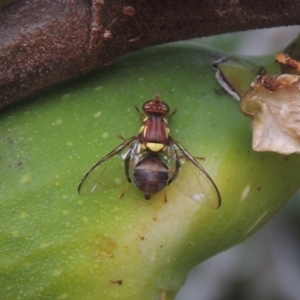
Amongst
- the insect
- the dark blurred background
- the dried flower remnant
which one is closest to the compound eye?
the insect

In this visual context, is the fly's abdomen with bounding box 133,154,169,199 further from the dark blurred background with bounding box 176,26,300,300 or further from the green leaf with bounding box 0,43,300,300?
the dark blurred background with bounding box 176,26,300,300

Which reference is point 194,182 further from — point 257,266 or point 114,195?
point 257,266

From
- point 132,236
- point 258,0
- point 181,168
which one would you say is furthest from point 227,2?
point 132,236

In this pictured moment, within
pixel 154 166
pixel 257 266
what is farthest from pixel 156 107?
pixel 257 266

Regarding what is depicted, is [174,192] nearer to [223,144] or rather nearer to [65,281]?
[223,144]

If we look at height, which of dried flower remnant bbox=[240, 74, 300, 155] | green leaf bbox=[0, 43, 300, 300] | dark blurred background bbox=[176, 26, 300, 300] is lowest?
dark blurred background bbox=[176, 26, 300, 300]

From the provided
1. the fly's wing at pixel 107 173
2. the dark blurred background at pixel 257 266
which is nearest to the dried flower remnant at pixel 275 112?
the fly's wing at pixel 107 173

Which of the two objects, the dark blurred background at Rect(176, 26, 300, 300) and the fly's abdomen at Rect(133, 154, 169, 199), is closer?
the fly's abdomen at Rect(133, 154, 169, 199)

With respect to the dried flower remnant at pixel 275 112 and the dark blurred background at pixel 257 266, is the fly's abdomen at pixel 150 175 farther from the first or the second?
the dark blurred background at pixel 257 266
